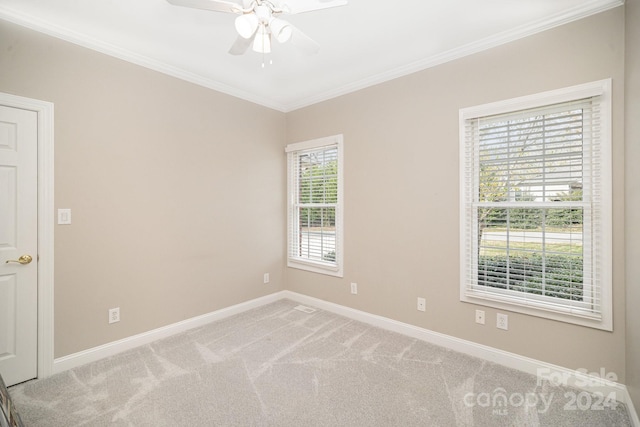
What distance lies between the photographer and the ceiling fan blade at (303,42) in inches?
74.1

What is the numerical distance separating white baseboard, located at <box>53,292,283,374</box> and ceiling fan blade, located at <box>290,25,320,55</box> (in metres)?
2.90

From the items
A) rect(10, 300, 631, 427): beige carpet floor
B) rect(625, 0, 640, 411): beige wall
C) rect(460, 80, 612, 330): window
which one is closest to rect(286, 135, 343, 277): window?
rect(10, 300, 631, 427): beige carpet floor

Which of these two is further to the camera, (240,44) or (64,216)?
(64,216)

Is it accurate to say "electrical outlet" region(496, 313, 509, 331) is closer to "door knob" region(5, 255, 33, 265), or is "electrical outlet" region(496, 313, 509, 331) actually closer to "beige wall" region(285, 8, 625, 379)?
"beige wall" region(285, 8, 625, 379)

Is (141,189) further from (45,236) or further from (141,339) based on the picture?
(141,339)

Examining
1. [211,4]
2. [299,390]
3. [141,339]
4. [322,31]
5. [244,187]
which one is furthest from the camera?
[244,187]

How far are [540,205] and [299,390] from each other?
2342 mm

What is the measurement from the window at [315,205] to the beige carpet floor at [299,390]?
1189 millimetres

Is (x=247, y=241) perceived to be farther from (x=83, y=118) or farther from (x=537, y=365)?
(x=537, y=365)

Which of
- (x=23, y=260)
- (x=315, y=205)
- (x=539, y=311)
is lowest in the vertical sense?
(x=539, y=311)

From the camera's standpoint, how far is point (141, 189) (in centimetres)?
283

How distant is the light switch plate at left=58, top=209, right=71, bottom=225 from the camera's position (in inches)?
93.3

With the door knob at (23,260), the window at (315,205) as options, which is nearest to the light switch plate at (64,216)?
the door knob at (23,260)

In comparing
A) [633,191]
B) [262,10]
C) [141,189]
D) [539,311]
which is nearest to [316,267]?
[141,189]
